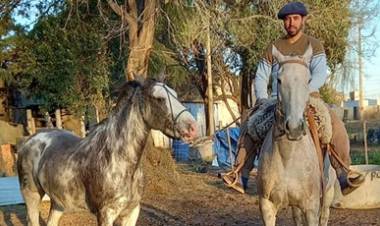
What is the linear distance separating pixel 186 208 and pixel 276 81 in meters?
5.53

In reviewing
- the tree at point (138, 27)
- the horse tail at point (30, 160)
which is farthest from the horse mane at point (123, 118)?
the tree at point (138, 27)

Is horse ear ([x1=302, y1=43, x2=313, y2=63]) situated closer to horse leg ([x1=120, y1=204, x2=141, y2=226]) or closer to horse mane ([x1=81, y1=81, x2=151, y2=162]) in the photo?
horse mane ([x1=81, y1=81, x2=151, y2=162])

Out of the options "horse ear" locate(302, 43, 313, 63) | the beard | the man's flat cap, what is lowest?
"horse ear" locate(302, 43, 313, 63)

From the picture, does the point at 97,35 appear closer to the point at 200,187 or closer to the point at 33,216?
the point at 200,187

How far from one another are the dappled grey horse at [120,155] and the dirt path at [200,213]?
3.33 metres

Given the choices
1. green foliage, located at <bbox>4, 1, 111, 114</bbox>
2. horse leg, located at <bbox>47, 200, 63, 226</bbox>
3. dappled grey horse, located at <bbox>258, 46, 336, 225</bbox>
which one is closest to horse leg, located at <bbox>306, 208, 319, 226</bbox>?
dappled grey horse, located at <bbox>258, 46, 336, 225</bbox>

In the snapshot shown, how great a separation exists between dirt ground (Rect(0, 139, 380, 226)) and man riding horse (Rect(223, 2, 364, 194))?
284 cm

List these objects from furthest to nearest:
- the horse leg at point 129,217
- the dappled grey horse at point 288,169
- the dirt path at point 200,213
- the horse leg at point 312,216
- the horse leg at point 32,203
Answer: the dirt path at point 200,213 < the horse leg at point 32,203 < the horse leg at point 129,217 < the horse leg at point 312,216 < the dappled grey horse at point 288,169

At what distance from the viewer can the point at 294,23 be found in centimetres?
510

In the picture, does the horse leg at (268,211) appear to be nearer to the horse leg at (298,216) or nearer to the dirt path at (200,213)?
the horse leg at (298,216)

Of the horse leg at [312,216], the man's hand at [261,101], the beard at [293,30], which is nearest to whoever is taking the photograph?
the horse leg at [312,216]

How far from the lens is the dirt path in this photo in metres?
8.81

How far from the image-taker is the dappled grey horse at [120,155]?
5.04 m

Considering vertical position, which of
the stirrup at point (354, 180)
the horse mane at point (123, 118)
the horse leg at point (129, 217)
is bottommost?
the horse leg at point (129, 217)
